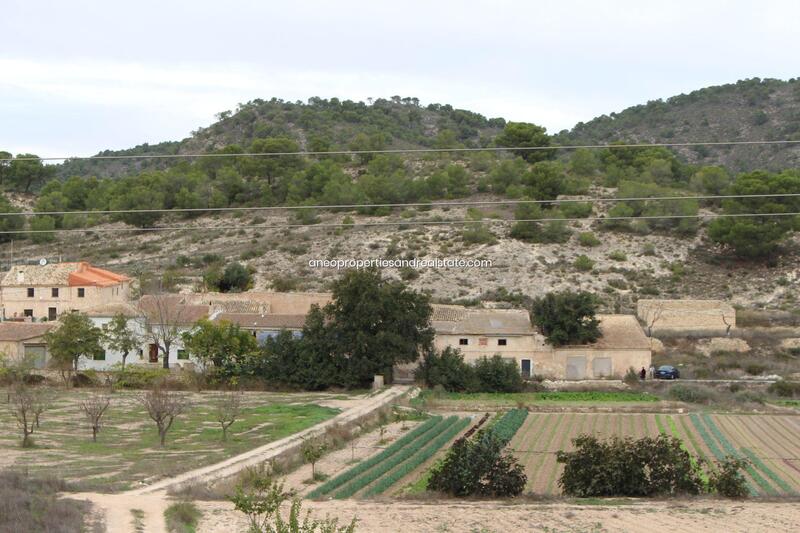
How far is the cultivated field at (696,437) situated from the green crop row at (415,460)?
6.46 ft

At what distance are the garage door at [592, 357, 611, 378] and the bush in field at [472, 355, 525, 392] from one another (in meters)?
3.10

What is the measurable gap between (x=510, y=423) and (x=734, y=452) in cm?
732

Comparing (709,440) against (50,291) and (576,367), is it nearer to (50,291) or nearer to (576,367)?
(576,367)

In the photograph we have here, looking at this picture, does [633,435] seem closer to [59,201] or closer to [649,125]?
[59,201]

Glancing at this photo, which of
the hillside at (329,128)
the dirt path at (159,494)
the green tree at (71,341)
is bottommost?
the dirt path at (159,494)

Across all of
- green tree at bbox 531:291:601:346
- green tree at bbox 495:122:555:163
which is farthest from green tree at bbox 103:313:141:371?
green tree at bbox 495:122:555:163

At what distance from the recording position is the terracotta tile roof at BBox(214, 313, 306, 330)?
147 ft

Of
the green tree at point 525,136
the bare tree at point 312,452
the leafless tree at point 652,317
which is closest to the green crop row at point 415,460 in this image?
the bare tree at point 312,452

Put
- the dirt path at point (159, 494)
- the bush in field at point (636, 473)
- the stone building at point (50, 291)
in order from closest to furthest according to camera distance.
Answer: the dirt path at point (159, 494) → the bush in field at point (636, 473) → the stone building at point (50, 291)

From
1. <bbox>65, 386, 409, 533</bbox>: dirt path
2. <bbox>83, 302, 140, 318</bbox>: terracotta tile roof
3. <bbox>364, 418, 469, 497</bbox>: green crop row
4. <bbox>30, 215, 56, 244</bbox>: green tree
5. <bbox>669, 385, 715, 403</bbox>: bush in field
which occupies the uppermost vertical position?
<bbox>30, 215, 56, 244</bbox>: green tree

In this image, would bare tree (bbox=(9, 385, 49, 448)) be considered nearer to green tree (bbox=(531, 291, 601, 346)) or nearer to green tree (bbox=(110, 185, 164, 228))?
green tree (bbox=(531, 291, 601, 346))

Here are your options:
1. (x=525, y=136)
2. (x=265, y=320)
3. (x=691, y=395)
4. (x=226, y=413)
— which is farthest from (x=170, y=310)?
(x=525, y=136)

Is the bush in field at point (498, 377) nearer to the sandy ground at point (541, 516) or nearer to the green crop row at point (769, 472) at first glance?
the green crop row at point (769, 472)

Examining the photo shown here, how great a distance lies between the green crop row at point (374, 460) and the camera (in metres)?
23.5
